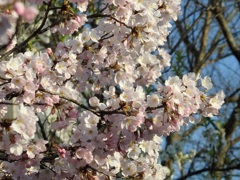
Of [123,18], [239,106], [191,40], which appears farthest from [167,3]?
[191,40]

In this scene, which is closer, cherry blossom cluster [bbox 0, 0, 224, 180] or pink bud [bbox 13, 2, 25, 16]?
pink bud [bbox 13, 2, 25, 16]

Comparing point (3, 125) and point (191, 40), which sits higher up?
point (191, 40)

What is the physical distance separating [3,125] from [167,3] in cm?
141

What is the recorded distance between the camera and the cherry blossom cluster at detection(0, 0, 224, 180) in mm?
2881

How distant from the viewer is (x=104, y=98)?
127 inches

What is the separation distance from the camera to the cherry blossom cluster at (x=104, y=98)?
2881mm

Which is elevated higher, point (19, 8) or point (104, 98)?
point (104, 98)

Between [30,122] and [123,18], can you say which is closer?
[30,122]

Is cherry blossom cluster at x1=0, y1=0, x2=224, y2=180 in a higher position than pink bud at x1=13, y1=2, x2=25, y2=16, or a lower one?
higher

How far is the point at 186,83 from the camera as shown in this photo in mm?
3027

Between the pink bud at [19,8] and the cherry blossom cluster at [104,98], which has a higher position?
the cherry blossom cluster at [104,98]

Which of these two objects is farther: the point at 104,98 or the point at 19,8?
the point at 104,98

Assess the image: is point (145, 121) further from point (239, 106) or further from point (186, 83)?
point (239, 106)

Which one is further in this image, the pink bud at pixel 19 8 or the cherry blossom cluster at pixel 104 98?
the cherry blossom cluster at pixel 104 98
